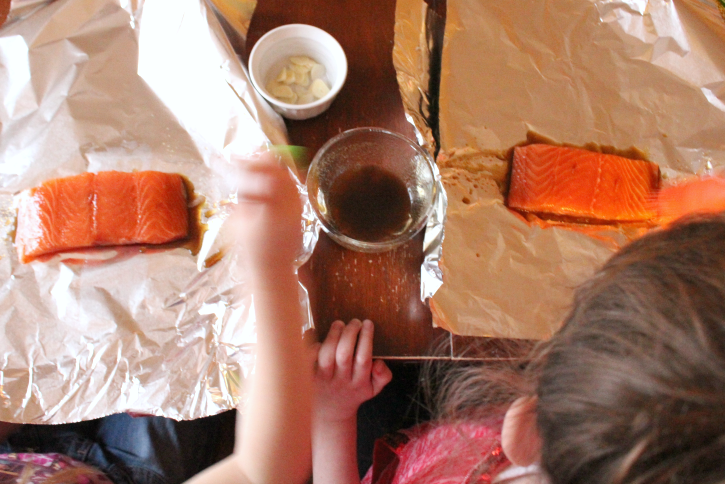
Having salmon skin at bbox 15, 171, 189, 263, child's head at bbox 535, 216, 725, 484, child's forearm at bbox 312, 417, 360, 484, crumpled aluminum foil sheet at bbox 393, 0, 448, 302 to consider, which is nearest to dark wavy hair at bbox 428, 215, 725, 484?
child's head at bbox 535, 216, 725, 484

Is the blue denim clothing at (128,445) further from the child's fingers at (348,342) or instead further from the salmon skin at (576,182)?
the salmon skin at (576,182)

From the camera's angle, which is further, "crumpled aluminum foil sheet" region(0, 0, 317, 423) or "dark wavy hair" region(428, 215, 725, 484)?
"crumpled aluminum foil sheet" region(0, 0, 317, 423)

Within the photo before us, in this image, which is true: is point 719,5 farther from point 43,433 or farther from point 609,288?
point 43,433

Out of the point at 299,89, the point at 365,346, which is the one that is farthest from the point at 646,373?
the point at 299,89

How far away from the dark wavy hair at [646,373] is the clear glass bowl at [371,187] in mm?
349

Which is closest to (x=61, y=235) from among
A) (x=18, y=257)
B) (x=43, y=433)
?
(x=18, y=257)

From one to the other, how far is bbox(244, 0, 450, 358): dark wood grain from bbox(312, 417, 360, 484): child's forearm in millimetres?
196

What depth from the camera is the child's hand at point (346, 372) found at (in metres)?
0.73

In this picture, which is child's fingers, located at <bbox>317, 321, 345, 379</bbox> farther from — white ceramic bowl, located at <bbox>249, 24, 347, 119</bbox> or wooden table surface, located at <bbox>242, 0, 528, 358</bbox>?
white ceramic bowl, located at <bbox>249, 24, 347, 119</bbox>

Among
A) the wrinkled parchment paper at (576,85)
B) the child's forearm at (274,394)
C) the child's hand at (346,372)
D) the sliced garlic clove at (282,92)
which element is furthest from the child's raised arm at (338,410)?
the sliced garlic clove at (282,92)

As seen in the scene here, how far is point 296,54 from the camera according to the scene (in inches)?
31.5

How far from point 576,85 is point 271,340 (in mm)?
712

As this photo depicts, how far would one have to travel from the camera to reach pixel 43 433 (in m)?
0.86

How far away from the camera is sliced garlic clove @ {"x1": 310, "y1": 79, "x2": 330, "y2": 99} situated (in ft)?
2.56
